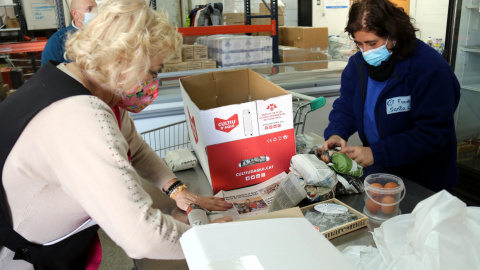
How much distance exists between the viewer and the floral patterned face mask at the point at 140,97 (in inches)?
50.3

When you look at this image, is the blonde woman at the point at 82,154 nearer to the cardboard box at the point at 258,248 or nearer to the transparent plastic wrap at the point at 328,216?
the cardboard box at the point at 258,248

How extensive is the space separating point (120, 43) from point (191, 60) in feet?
9.84

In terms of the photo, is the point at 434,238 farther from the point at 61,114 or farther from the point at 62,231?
the point at 62,231

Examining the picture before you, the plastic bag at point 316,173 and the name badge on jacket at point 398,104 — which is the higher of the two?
the name badge on jacket at point 398,104

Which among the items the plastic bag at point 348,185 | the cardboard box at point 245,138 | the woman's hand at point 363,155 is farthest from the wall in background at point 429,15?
the plastic bag at point 348,185

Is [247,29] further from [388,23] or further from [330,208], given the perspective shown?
[330,208]

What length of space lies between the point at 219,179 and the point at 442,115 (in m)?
1.00

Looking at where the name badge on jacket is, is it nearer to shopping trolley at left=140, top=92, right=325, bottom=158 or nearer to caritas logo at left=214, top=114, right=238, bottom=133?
shopping trolley at left=140, top=92, right=325, bottom=158

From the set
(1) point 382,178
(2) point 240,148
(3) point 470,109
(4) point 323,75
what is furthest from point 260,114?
(3) point 470,109

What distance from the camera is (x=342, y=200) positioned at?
140 cm

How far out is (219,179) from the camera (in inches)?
59.7

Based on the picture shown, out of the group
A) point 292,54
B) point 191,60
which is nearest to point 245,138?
point 191,60

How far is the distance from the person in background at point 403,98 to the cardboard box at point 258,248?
0.98 m

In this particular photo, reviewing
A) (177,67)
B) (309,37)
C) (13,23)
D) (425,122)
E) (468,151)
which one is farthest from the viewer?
(13,23)
